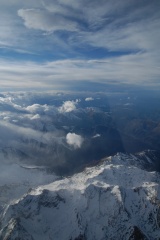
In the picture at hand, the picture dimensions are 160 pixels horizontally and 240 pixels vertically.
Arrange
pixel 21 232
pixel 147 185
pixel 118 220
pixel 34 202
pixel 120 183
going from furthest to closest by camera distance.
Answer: pixel 120 183, pixel 147 185, pixel 34 202, pixel 118 220, pixel 21 232

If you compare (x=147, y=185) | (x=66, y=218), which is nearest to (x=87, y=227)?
(x=66, y=218)

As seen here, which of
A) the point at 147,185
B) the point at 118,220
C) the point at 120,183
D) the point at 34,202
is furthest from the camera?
the point at 120,183

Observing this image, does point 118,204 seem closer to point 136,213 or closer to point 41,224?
point 136,213

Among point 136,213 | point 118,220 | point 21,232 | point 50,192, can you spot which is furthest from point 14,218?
point 136,213

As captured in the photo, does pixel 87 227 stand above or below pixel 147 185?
below

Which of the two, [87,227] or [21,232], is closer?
[21,232]

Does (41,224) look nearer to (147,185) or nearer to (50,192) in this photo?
(50,192)
